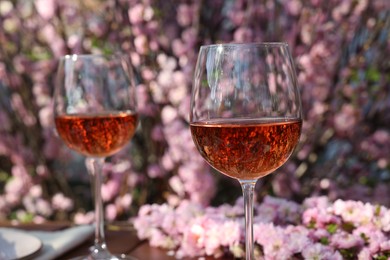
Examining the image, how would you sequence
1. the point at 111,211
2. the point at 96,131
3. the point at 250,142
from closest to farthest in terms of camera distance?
1. the point at 250,142
2. the point at 96,131
3. the point at 111,211

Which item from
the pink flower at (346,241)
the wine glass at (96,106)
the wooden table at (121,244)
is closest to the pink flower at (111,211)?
the wooden table at (121,244)

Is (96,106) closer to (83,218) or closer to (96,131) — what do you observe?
(96,131)

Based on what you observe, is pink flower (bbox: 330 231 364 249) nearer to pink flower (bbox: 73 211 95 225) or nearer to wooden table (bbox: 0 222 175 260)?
wooden table (bbox: 0 222 175 260)

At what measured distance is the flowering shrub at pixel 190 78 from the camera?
345cm

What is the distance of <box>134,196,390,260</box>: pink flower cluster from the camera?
1.48 m

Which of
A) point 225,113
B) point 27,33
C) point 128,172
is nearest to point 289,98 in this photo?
point 225,113

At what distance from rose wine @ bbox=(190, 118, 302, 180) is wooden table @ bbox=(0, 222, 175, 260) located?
358mm

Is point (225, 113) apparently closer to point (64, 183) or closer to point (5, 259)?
point (5, 259)

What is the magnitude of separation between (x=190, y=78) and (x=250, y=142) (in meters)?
2.09

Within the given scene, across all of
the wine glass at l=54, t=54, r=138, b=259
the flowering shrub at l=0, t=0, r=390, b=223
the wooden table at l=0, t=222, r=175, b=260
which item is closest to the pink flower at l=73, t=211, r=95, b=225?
the flowering shrub at l=0, t=0, r=390, b=223

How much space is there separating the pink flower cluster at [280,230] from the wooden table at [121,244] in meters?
0.03

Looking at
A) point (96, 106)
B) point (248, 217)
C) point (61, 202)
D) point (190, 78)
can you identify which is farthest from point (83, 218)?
point (248, 217)

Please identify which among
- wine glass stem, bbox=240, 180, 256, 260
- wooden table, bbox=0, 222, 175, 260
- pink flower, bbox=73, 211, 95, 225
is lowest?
pink flower, bbox=73, 211, 95, 225

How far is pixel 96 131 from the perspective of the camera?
1.80 m
